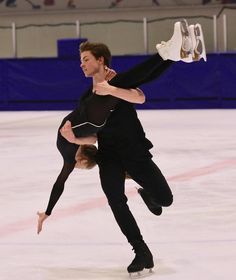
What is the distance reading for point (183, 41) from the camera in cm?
429

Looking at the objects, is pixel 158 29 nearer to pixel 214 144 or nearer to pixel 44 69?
pixel 44 69

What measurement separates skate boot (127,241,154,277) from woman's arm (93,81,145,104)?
799 mm

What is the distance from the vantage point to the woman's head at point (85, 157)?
4578mm

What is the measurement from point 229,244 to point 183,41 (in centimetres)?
161

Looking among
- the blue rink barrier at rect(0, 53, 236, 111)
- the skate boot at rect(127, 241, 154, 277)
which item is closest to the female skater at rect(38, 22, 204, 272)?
the skate boot at rect(127, 241, 154, 277)

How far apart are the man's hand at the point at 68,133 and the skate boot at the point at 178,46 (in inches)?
24.7

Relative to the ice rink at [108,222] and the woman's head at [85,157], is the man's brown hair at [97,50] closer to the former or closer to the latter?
the woman's head at [85,157]

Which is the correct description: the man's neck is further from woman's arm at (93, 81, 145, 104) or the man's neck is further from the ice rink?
the ice rink

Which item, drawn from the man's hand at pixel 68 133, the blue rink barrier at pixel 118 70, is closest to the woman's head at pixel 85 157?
the man's hand at pixel 68 133

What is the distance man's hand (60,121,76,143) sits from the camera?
4406 millimetres

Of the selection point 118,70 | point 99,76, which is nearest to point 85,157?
point 99,76

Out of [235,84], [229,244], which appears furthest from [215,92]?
[229,244]

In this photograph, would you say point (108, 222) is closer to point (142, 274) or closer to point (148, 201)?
point (148, 201)

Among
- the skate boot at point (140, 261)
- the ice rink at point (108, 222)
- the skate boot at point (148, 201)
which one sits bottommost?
the ice rink at point (108, 222)
